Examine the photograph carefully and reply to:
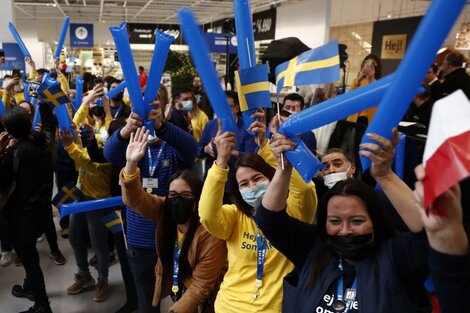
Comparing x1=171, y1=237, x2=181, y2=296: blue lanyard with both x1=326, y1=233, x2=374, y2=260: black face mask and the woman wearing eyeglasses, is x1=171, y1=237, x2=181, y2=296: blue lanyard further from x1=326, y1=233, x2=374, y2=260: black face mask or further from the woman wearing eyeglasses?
x1=326, y1=233, x2=374, y2=260: black face mask

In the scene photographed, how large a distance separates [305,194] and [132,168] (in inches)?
32.2

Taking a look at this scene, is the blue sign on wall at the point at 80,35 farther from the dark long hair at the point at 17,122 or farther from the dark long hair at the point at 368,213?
the dark long hair at the point at 368,213

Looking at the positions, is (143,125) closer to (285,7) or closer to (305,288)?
(305,288)

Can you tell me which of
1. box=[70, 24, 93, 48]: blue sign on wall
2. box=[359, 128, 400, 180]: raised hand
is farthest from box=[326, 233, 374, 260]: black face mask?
box=[70, 24, 93, 48]: blue sign on wall

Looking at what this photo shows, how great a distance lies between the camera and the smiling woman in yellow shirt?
5.01 ft

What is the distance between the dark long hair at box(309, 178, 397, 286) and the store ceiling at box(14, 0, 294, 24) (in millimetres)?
11561

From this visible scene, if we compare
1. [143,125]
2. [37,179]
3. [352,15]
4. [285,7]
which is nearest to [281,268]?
[143,125]

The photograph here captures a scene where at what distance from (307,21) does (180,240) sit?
33.1ft

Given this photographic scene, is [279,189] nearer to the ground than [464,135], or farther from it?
nearer to the ground

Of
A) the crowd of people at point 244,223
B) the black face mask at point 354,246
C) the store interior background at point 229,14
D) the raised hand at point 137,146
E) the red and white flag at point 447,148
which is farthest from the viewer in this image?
the store interior background at point 229,14

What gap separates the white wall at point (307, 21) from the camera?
400 inches

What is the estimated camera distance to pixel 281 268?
1566 mm

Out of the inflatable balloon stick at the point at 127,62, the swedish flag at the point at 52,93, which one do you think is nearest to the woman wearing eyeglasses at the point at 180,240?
the inflatable balloon stick at the point at 127,62

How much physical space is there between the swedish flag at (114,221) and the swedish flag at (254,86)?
173cm
